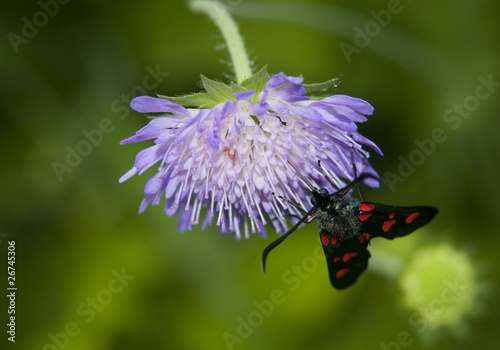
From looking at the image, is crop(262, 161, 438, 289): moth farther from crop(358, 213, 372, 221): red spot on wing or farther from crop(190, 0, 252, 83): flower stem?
crop(190, 0, 252, 83): flower stem

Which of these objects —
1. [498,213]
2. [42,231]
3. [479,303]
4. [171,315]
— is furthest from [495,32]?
[42,231]

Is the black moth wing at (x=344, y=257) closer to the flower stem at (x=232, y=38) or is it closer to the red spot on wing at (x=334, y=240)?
the red spot on wing at (x=334, y=240)

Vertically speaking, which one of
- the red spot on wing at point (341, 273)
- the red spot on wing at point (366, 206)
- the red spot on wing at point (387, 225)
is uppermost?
the red spot on wing at point (366, 206)

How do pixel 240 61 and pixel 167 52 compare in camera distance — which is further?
pixel 167 52

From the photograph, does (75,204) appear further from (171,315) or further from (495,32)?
(495,32)

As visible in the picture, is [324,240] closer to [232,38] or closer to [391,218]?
[391,218]

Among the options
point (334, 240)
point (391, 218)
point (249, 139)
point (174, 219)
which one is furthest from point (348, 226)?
point (174, 219)

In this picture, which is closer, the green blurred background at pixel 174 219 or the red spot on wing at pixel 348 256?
the red spot on wing at pixel 348 256

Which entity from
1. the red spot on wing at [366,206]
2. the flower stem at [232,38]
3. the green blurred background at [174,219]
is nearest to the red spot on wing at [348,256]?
the red spot on wing at [366,206]
